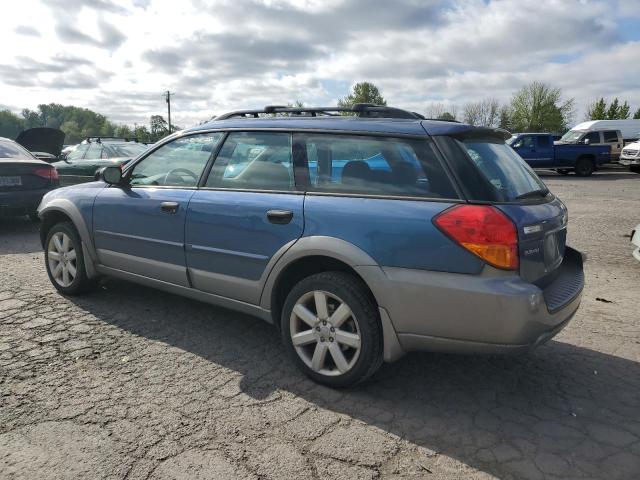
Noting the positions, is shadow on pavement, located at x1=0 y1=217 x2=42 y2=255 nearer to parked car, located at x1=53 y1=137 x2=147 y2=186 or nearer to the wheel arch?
parked car, located at x1=53 y1=137 x2=147 y2=186

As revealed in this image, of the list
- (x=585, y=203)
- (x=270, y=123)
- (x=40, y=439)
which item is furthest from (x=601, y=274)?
(x=585, y=203)

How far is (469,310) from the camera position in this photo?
8.61 ft

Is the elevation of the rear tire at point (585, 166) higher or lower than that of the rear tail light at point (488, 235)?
lower

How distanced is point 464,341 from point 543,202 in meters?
1.04

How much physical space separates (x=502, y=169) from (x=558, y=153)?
72.4 feet

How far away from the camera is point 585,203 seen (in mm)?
12922

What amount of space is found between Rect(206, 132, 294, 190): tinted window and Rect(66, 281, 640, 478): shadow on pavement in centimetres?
Answer: 120

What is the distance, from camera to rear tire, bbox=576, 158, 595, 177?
23.1 m

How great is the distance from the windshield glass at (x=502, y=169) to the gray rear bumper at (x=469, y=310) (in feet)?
1.74

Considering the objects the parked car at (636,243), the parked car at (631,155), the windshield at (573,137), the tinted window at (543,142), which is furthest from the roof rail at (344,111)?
the windshield at (573,137)

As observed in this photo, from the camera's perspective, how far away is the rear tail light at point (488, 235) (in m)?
2.59

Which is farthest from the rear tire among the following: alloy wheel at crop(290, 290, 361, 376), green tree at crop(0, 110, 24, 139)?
green tree at crop(0, 110, 24, 139)

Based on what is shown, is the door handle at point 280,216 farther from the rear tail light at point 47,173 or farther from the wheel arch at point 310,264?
the rear tail light at point 47,173

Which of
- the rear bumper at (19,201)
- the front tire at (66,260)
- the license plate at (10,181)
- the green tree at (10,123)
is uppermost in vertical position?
the green tree at (10,123)
